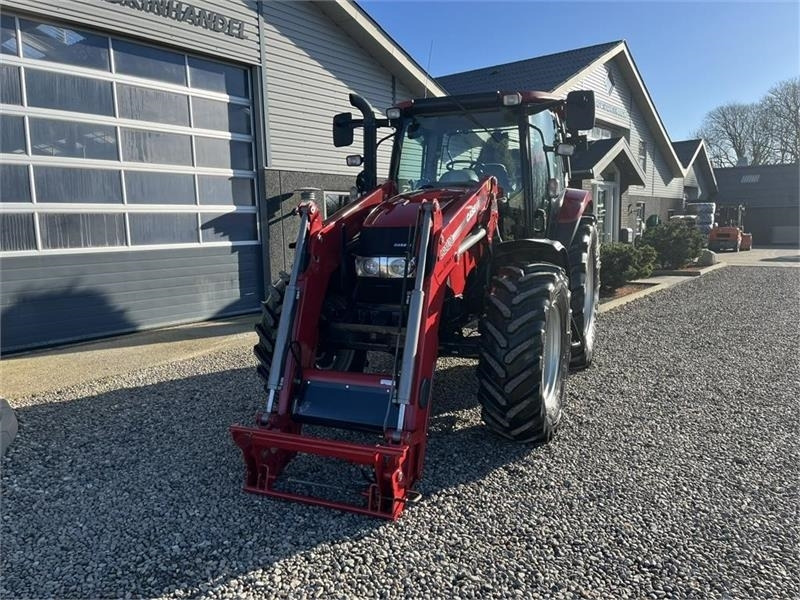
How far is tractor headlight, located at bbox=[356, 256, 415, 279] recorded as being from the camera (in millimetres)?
3848

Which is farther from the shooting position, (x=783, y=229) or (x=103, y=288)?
(x=783, y=229)

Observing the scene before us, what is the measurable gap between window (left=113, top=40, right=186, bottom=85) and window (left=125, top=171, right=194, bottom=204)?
1346 millimetres

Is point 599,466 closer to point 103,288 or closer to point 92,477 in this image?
point 92,477

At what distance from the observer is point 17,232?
6914 millimetres

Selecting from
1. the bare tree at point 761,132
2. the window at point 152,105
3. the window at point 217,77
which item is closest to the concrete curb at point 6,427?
the window at point 152,105

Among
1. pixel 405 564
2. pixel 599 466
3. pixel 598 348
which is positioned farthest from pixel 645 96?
pixel 405 564

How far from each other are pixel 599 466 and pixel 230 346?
4.96 meters

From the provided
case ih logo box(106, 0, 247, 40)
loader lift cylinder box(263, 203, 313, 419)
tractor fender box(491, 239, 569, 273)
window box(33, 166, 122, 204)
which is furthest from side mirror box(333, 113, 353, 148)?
case ih logo box(106, 0, 247, 40)

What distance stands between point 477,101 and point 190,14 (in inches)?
223

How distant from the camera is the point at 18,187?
22.6 ft

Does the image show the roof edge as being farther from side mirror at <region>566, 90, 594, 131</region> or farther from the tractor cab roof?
side mirror at <region>566, 90, 594, 131</region>

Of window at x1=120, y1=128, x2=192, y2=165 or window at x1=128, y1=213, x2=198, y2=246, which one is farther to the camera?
window at x1=128, y1=213, x2=198, y2=246

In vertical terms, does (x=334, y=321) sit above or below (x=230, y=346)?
above

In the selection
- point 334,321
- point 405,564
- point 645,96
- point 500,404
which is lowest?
point 405,564
